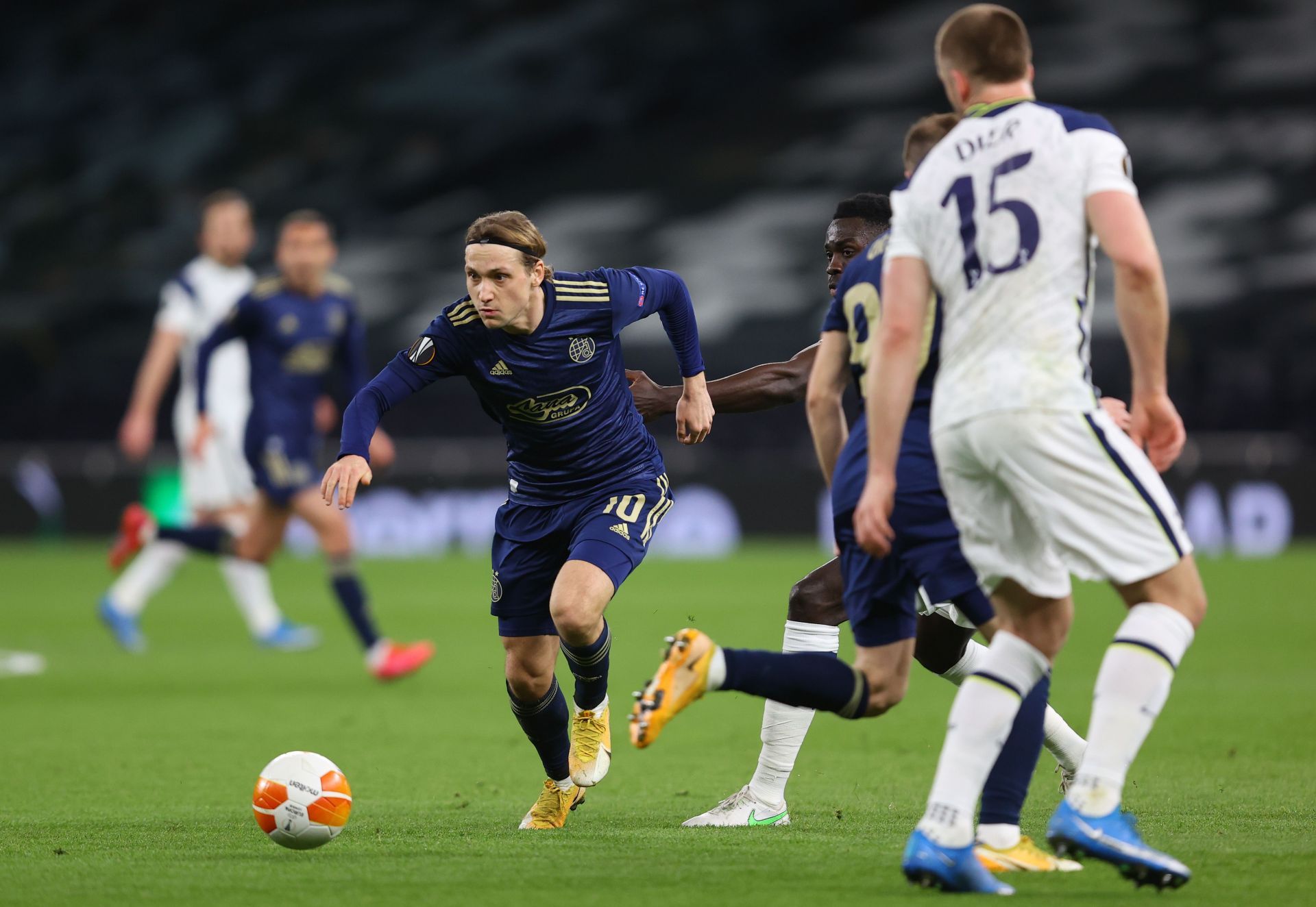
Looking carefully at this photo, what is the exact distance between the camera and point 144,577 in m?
11.1

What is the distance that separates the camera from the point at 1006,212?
3.86 meters

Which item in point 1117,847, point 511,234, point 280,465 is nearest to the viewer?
point 1117,847

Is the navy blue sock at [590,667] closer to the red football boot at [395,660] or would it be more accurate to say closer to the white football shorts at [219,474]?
the red football boot at [395,660]

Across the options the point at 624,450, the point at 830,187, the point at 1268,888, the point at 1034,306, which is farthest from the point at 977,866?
the point at 830,187

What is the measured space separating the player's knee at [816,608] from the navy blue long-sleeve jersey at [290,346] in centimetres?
500

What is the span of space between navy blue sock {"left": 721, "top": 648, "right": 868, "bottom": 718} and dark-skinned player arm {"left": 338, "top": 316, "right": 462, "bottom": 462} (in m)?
1.39

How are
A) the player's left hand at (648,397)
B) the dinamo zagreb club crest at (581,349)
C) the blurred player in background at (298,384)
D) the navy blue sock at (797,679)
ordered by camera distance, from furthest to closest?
the blurred player in background at (298,384)
the player's left hand at (648,397)
the dinamo zagreb club crest at (581,349)
the navy blue sock at (797,679)

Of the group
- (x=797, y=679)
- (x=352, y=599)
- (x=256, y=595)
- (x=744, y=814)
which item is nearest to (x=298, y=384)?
(x=352, y=599)

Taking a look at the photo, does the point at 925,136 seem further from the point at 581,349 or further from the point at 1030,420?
the point at 581,349

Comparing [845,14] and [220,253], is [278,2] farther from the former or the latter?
[220,253]

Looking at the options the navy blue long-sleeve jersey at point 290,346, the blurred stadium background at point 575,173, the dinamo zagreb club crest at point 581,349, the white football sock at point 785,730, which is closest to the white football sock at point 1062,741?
the white football sock at point 785,730

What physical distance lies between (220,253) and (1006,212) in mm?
8384

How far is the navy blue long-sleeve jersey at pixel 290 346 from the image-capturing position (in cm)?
999

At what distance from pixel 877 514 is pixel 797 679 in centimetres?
52
